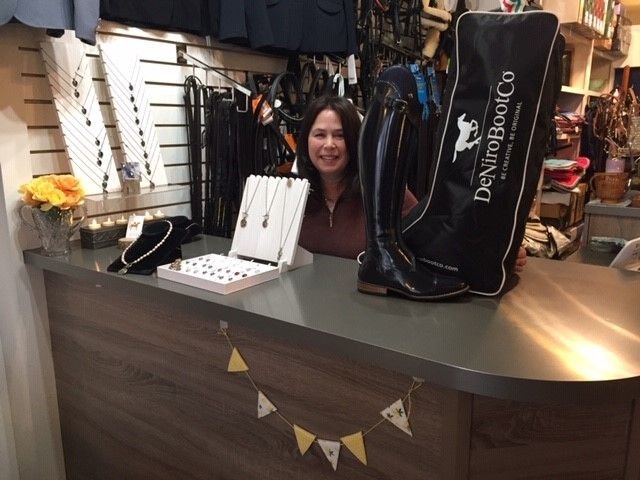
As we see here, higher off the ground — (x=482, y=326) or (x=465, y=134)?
(x=465, y=134)

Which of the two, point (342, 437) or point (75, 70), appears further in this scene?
point (75, 70)

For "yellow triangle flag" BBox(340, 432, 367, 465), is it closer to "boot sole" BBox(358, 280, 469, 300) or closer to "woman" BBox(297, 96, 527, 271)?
"boot sole" BBox(358, 280, 469, 300)

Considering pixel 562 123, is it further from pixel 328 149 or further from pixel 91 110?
pixel 91 110

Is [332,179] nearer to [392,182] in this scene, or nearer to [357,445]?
[392,182]

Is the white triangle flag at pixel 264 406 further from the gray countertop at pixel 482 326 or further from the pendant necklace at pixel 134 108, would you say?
the pendant necklace at pixel 134 108

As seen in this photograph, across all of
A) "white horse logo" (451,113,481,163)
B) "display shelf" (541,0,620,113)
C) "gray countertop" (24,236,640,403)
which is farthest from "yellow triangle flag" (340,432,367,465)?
"display shelf" (541,0,620,113)

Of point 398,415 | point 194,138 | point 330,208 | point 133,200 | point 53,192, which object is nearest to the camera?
point 398,415

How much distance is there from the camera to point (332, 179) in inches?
79.2

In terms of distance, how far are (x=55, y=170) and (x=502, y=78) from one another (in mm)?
1372

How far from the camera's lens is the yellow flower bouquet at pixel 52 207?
1.59 m

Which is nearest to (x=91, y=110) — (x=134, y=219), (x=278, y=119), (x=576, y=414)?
(x=134, y=219)

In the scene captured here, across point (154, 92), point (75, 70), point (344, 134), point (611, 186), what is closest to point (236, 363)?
point (344, 134)

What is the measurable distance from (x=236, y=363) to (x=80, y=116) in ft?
3.24

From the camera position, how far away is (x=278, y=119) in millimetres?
2297
